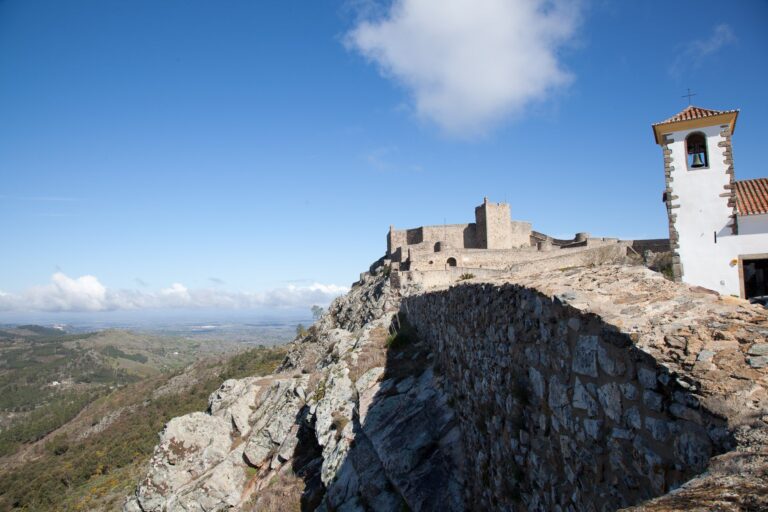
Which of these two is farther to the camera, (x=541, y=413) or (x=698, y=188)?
(x=698, y=188)

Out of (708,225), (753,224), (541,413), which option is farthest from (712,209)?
(541,413)

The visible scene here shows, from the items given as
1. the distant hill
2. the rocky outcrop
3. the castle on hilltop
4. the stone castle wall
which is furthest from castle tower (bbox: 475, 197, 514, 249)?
the stone castle wall

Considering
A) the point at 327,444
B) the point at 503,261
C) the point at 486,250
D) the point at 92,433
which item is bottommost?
the point at 92,433

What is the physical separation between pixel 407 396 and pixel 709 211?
10423mm

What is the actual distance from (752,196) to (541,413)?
12.4 m

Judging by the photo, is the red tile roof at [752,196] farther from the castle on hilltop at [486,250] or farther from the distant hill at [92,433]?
the distant hill at [92,433]

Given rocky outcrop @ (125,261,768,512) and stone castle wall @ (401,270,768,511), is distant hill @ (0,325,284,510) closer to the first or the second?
rocky outcrop @ (125,261,768,512)

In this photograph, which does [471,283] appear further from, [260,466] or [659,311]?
[260,466]

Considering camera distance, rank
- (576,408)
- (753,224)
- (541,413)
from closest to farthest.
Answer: (576,408)
(541,413)
(753,224)

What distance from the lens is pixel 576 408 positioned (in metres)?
4.48

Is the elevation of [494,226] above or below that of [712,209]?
above

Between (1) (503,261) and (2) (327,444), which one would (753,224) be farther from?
(1) (503,261)

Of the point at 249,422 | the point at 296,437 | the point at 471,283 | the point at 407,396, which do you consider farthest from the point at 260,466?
the point at 471,283

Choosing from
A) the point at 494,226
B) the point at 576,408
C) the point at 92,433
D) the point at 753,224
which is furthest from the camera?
the point at 92,433
